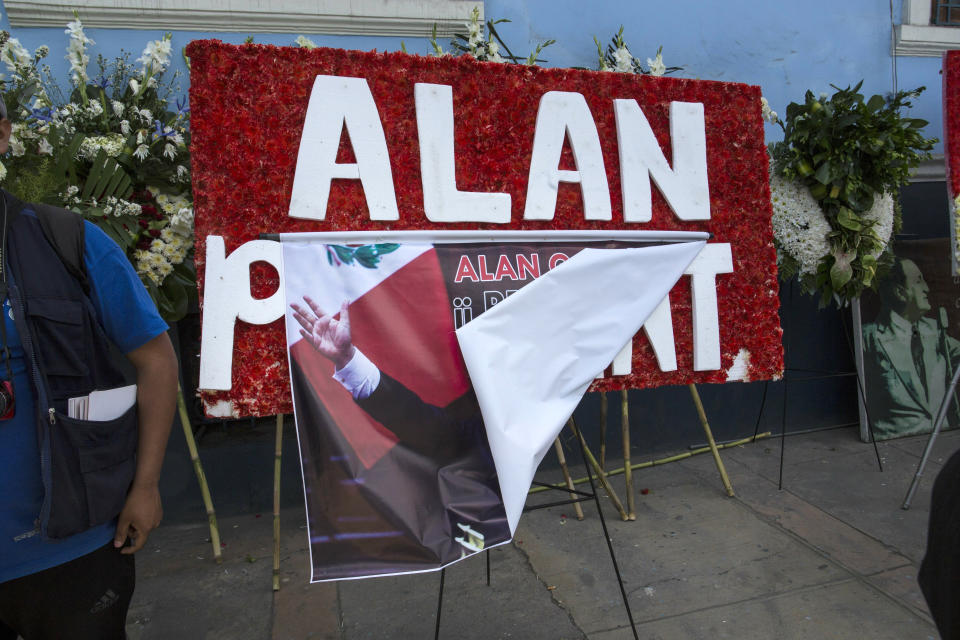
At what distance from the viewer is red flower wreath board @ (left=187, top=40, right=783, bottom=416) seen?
202 centimetres

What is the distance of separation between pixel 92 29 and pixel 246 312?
261cm

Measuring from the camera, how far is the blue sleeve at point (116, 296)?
5.08 feet

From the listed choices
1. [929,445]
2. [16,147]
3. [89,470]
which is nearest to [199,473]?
[16,147]

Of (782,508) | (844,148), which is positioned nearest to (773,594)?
(782,508)

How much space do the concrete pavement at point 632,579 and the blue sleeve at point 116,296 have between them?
1788 mm

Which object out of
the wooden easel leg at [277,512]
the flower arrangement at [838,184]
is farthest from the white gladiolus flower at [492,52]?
the wooden easel leg at [277,512]

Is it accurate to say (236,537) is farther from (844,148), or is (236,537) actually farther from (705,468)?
(844,148)

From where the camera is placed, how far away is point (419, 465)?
6.44 ft

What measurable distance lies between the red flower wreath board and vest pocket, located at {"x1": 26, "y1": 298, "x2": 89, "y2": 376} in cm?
54

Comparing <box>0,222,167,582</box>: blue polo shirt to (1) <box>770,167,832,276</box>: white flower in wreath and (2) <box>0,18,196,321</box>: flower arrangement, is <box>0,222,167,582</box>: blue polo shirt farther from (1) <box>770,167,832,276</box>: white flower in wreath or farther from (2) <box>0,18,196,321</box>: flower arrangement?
(1) <box>770,167,832,276</box>: white flower in wreath

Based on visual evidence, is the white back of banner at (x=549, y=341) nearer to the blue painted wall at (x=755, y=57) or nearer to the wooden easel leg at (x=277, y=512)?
the wooden easel leg at (x=277, y=512)

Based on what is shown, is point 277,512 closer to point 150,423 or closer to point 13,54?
point 150,423

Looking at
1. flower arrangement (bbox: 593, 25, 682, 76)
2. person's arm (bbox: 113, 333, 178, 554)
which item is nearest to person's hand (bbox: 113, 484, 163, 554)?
person's arm (bbox: 113, 333, 178, 554)

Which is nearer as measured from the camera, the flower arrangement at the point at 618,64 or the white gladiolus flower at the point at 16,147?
the white gladiolus flower at the point at 16,147
